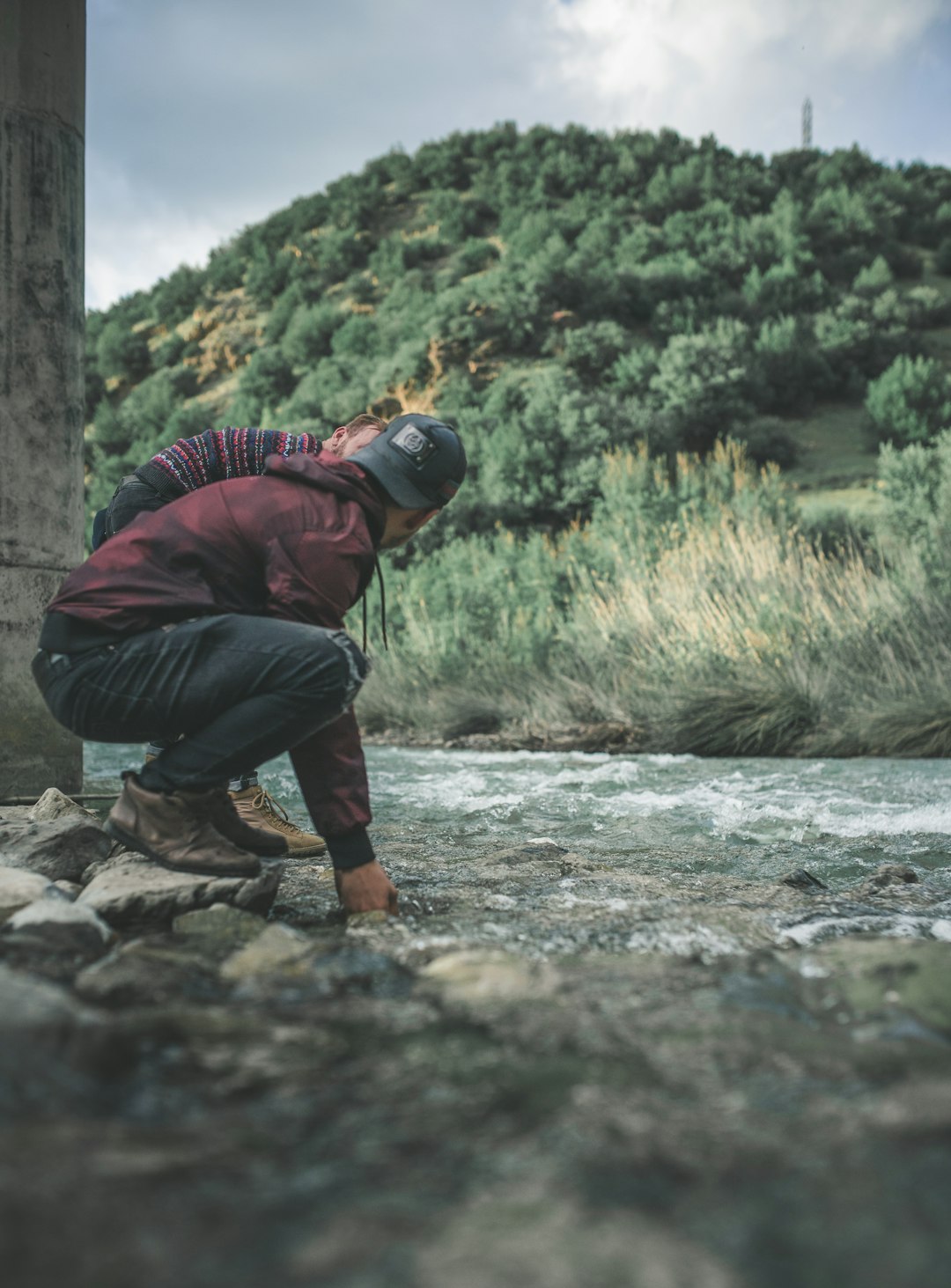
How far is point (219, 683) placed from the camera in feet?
7.09

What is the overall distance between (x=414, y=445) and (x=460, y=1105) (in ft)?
5.01

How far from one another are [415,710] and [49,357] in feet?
19.8

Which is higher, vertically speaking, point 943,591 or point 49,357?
point 49,357

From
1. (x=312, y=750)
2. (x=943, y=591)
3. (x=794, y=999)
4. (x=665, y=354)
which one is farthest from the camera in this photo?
(x=665, y=354)

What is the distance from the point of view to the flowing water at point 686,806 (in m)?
3.53

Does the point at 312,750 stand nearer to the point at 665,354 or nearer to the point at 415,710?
the point at 415,710

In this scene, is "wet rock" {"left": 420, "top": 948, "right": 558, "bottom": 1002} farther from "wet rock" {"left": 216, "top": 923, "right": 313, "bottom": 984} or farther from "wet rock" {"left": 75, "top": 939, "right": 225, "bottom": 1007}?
"wet rock" {"left": 75, "top": 939, "right": 225, "bottom": 1007}

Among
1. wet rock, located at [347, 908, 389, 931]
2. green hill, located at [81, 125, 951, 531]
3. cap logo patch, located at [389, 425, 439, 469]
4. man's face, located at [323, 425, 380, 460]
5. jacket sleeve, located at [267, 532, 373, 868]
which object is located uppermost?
green hill, located at [81, 125, 951, 531]

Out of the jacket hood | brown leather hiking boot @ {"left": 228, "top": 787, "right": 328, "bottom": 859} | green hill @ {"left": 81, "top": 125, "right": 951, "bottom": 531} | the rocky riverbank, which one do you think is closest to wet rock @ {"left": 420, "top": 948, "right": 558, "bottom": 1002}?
the rocky riverbank

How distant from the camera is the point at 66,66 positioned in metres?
3.80

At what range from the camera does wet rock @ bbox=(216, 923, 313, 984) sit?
161 cm

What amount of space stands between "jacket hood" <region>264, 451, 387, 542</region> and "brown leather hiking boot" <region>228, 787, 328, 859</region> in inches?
52.8

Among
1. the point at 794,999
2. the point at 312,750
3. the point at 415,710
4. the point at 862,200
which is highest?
the point at 862,200

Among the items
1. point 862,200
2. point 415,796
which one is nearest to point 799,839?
point 415,796
